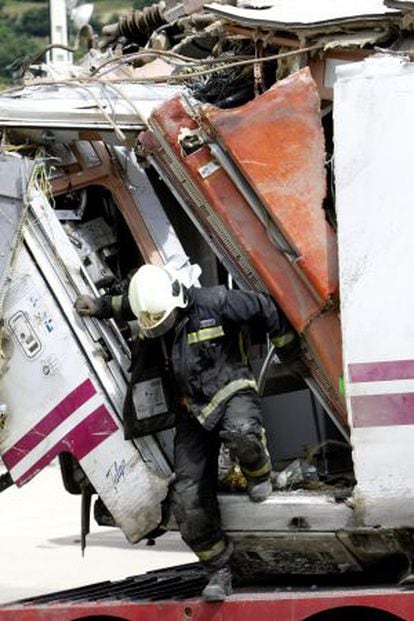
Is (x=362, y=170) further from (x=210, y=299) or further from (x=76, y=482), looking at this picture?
(x=76, y=482)

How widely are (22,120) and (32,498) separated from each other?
27.5 ft

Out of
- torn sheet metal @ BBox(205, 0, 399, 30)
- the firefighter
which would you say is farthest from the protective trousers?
torn sheet metal @ BBox(205, 0, 399, 30)

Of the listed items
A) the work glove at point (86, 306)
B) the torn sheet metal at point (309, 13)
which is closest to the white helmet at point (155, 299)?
the work glove at point (86, 306)

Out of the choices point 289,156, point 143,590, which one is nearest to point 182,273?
point 289,156

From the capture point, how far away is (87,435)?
6727 mm

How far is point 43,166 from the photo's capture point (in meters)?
6.92

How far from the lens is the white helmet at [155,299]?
639 cm

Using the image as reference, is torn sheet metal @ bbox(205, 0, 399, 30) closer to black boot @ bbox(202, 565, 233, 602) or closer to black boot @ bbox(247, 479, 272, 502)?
black boot @ bbox(247, 479, 272, 502)

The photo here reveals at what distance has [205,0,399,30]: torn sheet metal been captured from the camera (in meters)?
6.38

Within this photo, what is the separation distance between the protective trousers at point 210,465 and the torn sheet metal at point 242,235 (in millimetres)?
344

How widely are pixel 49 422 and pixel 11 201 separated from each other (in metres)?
0.95

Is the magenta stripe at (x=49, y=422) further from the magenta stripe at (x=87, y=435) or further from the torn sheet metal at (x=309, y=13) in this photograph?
the torn sheet metal at (x=309, y=13)

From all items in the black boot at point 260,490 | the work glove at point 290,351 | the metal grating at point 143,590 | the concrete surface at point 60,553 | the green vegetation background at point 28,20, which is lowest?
the green vegetation background at point 28,20

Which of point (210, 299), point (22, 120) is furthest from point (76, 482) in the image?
point (22, 120)
